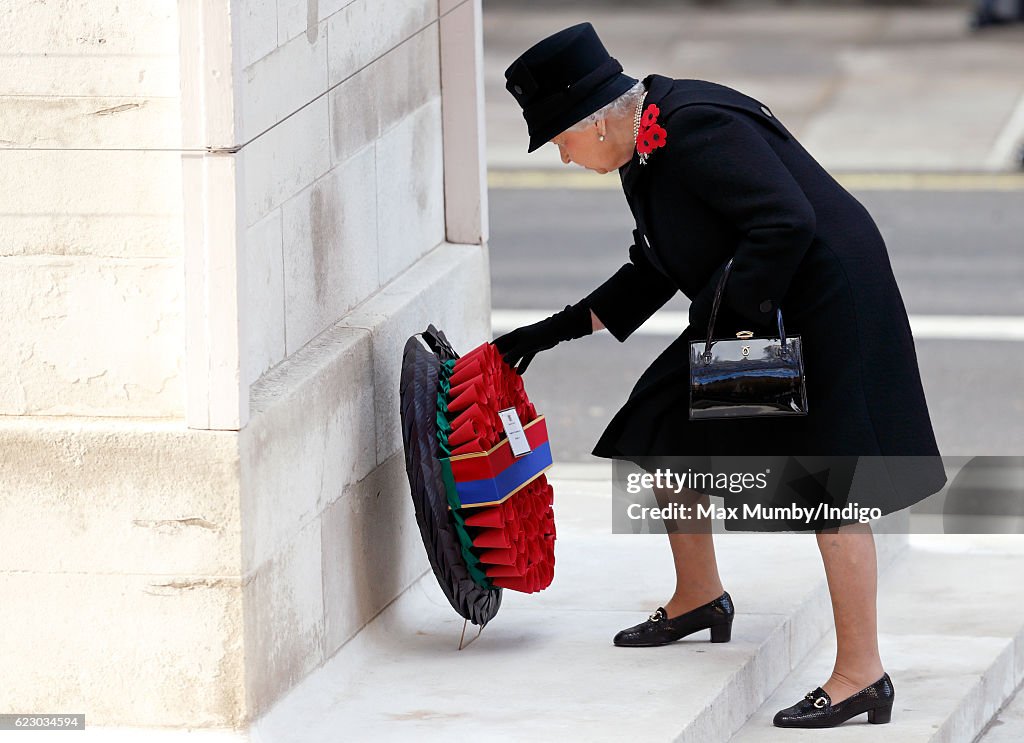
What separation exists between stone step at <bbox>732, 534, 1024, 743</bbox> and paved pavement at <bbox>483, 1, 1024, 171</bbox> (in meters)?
8.56

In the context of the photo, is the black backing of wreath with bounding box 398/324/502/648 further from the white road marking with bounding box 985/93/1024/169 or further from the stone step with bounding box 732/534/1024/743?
the white road marking with bounding box 985/93/1024/169

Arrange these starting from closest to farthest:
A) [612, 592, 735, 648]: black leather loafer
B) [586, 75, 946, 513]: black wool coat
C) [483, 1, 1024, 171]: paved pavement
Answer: [586, 75, 946, 513]: black wool coat, [612, 592, 735, 648]: black leather loafer, [483, 1, 1024, 171]: paved pavement

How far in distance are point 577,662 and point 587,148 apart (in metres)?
1.22

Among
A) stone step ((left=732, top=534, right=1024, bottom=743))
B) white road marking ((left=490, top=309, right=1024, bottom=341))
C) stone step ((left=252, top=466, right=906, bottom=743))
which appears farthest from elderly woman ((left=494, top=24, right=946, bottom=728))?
white road marking ((left=490, top=309, right=1024, bottom=341))

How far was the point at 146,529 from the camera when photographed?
4.17 metres

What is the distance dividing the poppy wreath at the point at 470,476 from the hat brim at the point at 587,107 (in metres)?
0.61

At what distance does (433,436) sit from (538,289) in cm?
643

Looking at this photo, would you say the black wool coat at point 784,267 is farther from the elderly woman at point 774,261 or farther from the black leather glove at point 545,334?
the black leather glove at point 545,334

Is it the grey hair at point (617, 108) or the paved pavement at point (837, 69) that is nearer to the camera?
the grey hair at point (617, 108)

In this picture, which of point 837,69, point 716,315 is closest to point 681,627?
point 716,315

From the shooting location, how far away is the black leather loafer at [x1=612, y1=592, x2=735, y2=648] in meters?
4.88

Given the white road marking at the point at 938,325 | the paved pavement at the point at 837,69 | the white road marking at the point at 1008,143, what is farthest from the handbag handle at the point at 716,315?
the white road marking at the point at 1008,143

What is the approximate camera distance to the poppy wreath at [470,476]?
4.73 metres

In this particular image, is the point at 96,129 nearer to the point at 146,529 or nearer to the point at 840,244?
the point at 146,529
